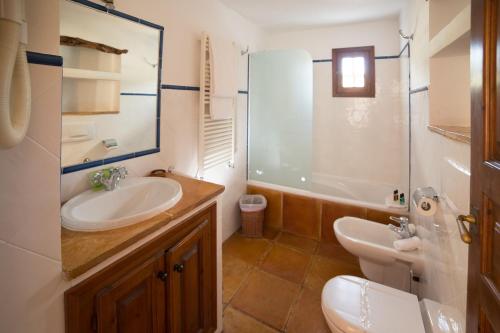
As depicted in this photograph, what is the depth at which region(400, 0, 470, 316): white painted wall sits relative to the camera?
3.24 feet

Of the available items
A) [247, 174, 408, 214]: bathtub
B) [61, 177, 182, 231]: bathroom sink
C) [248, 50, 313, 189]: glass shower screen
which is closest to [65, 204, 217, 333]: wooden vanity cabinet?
[61, 177, 182, 231]: bathroom sink

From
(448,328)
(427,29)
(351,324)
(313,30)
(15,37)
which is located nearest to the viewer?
(15,37)

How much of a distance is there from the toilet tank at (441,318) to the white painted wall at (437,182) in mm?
34

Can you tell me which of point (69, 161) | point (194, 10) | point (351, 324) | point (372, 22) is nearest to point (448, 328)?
point (351, 324)

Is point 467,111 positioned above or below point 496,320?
above

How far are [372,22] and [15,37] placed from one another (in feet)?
Result: 9.78

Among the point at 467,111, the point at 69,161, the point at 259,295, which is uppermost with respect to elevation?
the point at 467,111

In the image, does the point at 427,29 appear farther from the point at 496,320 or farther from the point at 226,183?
the point at 226,183

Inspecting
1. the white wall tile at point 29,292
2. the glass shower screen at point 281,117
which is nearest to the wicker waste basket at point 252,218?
the glass shower screen at point 281,117

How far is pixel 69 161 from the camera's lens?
1245 millimetres

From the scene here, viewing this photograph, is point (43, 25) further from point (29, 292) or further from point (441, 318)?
point (441, 318)

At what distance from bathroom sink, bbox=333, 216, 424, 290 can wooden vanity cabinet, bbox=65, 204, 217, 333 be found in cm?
103

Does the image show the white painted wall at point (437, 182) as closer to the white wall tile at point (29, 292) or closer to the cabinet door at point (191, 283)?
the cabinet door at point (191, 283)

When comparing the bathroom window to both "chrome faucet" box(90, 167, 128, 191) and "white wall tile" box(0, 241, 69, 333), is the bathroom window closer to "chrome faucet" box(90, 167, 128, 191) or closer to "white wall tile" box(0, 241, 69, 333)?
"chrome faucet" box(90, 167, 128, 191)
